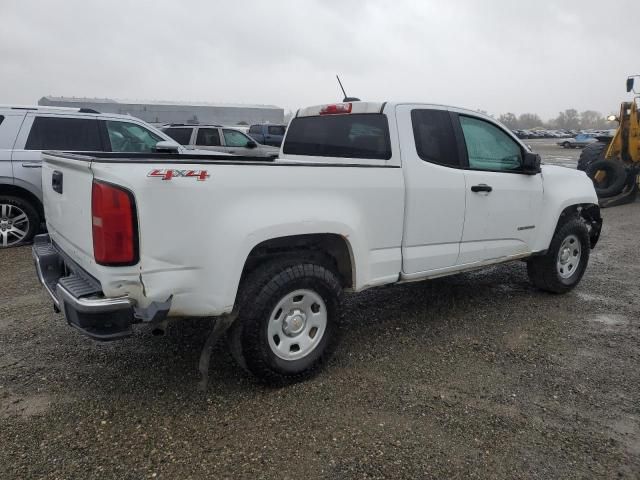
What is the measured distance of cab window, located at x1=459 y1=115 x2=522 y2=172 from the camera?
432 centimetres

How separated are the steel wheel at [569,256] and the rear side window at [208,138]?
34.4ft

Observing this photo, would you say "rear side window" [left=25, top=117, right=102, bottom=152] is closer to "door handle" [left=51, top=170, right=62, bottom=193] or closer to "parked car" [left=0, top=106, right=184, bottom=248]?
"parked car" [left=0, top=106, right=184, bottom=248]

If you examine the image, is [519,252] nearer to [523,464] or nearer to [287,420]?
[523,464]

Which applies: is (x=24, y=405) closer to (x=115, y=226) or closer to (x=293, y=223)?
(x=115, y=226)

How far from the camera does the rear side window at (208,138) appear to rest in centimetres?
1390

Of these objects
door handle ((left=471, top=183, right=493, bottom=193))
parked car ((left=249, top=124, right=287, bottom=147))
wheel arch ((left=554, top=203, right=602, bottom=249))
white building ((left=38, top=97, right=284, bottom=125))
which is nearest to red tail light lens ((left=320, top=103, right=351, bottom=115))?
door handle ((left=471, top=183, right=493, bottom=193))

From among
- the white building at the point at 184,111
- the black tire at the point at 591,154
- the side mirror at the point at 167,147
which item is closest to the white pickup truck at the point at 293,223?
the side mirror at the point at 167,147

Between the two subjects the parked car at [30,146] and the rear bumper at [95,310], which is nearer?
the rear bumper at [95,310]

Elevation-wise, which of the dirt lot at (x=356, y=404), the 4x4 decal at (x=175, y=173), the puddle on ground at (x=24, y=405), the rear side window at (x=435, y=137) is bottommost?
the puddle on ground at (x=24, y=405)

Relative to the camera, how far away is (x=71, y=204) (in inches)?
121

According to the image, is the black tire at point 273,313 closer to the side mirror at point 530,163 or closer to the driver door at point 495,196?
the driver door at point 495,196

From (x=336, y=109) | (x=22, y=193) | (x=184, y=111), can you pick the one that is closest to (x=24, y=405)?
(x=336, y=109)

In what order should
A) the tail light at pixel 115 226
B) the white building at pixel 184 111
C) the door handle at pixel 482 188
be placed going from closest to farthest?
the tail light at pixel 115 226, the door handle at pixel 482 188, the white building at pixel 184 111

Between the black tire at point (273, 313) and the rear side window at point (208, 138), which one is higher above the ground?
the rear side window at point (208, 138)
